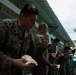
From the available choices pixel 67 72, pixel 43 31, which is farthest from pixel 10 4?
pixel 67 72

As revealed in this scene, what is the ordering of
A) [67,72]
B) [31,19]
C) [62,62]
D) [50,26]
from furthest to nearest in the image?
[50,26]
[67,72]
[62,62]
[31,19]

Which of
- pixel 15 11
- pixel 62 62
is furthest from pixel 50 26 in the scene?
pixel 15 11

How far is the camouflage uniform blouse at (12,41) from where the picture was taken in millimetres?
2637

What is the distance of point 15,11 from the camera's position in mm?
6969

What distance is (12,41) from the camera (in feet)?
8.91

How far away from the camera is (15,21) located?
2803 millimetres

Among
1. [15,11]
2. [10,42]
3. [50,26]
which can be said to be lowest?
[10,42]

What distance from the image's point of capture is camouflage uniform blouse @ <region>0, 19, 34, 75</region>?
2.64 metres

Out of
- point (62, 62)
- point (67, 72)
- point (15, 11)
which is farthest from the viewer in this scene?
point (67, 72)

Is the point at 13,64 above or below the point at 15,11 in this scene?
below

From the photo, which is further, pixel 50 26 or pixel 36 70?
pixel 50 26

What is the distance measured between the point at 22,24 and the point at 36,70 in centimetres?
276

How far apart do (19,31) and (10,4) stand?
3.78 m

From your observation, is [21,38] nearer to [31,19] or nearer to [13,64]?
[31,19]
